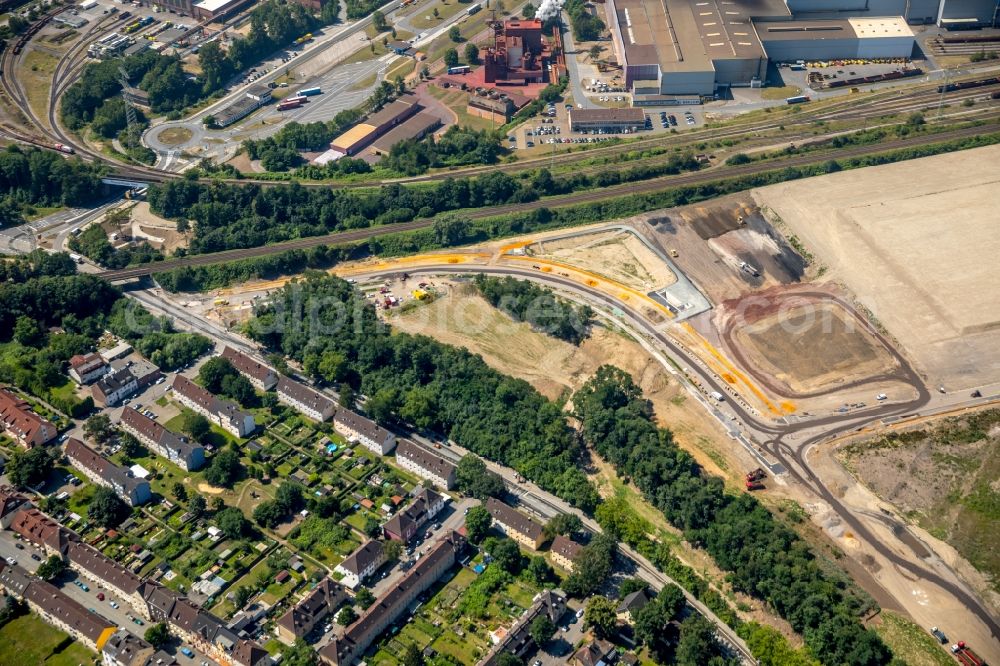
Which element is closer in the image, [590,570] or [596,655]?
[596,655]

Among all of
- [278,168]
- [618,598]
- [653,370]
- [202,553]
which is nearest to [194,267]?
[278,168]

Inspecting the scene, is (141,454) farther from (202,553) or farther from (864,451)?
(864,451)

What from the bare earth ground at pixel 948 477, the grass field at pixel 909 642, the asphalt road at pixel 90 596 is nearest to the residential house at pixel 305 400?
the asphalt road at pixel 90 596

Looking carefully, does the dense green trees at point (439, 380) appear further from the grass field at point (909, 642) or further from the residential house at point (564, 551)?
the grass field at point (909, 642)

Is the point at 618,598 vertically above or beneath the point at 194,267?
beneath

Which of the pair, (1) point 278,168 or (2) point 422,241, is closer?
(2) point 422,241

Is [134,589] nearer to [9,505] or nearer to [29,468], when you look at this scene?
[9,505]

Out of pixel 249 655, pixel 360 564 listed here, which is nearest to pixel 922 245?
pixel 360 564
